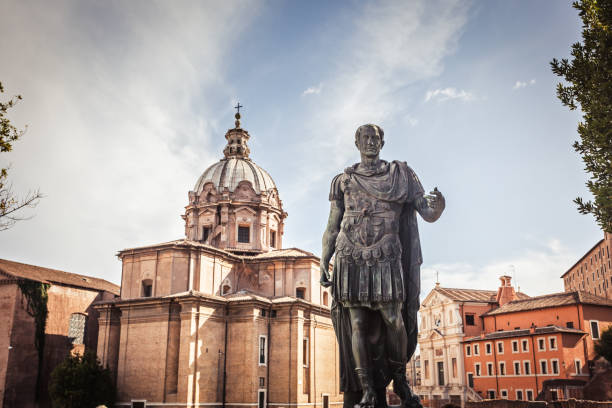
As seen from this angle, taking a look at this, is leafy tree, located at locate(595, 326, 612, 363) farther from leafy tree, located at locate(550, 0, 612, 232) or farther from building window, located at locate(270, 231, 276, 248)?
leafy tree, located at locate(550, 0, 612, 232)

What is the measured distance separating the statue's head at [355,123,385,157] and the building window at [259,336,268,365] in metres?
33.9

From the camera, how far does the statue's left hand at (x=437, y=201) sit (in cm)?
692

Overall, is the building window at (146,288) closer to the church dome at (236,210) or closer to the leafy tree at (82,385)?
the leafy tree at (82,385)

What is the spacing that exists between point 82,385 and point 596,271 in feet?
181

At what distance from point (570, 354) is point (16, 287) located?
43.9 m

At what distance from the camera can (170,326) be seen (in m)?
37.7

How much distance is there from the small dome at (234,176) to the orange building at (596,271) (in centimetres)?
3498

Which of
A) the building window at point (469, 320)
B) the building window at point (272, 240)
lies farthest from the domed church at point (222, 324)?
the building window at point (469, 320)

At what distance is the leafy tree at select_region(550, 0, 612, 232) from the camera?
11883 mm

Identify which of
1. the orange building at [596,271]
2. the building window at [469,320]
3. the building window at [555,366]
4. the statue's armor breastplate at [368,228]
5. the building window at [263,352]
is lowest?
the building window at [555,366]

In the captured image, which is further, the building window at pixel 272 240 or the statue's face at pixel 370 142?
the building window at pixel 272 240

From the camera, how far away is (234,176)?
51.3 metres

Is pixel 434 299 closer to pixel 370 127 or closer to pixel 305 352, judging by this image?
pixel 305 352

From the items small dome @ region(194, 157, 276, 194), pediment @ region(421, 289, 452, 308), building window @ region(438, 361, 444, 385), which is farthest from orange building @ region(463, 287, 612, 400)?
small dome @ region(194, 157, 276, 194)
